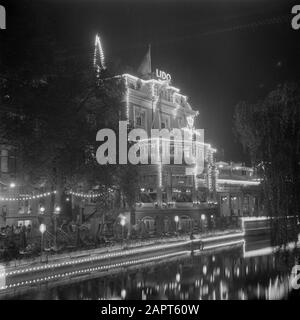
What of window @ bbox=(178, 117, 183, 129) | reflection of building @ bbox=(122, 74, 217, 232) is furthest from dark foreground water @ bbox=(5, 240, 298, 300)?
window @ bbox=(178, 117, 183, 129)

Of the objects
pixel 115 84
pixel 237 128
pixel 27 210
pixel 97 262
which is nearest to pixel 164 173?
pixel 27 210

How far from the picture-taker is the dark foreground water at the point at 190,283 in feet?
57.5

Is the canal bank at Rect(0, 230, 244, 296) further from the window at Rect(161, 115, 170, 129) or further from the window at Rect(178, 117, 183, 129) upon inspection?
the window at Rect(178, 117, 183, 129)

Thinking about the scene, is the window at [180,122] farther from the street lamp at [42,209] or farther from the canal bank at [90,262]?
the canal bank at [90,262]

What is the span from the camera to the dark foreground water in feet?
57.5

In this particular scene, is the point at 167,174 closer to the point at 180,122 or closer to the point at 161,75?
the point at 180,122

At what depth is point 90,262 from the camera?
23438mm

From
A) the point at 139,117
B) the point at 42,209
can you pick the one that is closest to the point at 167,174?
the point at 139,117

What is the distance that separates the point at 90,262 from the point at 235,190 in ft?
132

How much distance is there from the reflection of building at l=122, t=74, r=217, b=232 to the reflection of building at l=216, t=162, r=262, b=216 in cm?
588

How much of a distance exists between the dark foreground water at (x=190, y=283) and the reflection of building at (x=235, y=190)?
97.4 ft

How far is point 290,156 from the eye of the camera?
1806 cm

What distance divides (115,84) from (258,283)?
1649cm

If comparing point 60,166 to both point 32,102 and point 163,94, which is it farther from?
point 163,94
